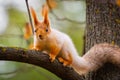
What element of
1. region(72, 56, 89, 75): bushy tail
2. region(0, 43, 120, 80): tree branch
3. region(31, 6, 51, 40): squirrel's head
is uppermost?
region(31, 6, 51, 40): squirrel's head

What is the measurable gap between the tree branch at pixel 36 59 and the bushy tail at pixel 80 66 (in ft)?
0.95

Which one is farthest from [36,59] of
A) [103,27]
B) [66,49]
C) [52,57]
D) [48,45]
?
[103,27]

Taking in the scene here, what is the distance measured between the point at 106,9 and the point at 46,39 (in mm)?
601

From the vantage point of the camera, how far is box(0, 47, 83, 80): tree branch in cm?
303

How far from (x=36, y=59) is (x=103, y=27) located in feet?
2.59

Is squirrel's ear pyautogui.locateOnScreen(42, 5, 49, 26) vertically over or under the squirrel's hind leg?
over

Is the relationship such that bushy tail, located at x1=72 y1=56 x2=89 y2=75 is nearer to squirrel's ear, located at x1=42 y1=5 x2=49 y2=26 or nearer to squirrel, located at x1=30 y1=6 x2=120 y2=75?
squirrel, located at x1=30 y1=6 x2=120 y2=75

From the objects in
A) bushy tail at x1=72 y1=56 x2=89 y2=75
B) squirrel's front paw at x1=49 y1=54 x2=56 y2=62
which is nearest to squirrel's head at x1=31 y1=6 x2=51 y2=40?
squirrel's front paw at x1=49 y1=54 x2=56 y2=62

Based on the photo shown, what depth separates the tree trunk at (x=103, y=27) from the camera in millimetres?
3652

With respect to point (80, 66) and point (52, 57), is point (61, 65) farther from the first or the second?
point (80, 66)

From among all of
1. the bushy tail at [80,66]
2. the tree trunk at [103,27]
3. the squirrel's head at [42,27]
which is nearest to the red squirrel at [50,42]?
the squirrel's head at [42,27]

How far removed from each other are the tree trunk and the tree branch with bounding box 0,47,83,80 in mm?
361

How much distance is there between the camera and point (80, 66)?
368cm

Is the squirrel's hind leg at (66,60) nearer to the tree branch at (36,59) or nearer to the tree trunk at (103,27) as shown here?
the tree branch at (36,59)
